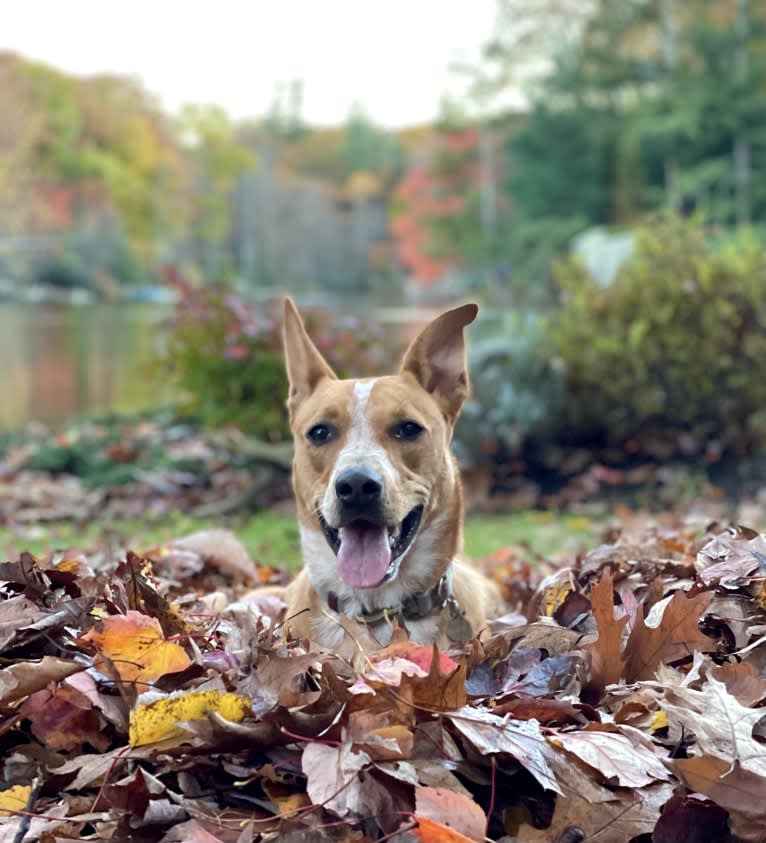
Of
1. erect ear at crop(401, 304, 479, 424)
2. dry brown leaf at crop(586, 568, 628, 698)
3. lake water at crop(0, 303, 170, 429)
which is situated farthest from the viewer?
lake water at crop(0, 303, 170, 429)

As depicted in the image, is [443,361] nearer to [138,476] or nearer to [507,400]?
[507,400]

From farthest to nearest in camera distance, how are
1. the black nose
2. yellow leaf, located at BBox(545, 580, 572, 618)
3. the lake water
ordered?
the lake water → the black nose → yellow leaf, located at BBox(545, 580, 572, 618)

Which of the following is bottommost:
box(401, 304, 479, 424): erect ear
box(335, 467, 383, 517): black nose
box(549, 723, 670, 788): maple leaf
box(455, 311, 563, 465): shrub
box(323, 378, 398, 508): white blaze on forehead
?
box(455, 311, 563, 465): shrub

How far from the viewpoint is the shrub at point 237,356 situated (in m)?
9.43

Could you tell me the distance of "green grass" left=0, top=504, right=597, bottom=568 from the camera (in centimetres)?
728

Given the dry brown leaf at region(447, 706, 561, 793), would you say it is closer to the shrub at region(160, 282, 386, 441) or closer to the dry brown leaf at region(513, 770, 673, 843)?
the dry brown leaf at region(513, 770, 673, 843)

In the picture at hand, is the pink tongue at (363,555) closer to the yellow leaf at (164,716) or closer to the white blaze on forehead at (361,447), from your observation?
the white blaze on forehead at (361,447)

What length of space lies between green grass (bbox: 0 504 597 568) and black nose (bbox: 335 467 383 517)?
3765 mm

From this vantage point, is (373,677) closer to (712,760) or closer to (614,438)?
(712,760)

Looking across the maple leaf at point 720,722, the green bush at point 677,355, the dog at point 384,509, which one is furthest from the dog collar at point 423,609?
the green bush at point 677,355

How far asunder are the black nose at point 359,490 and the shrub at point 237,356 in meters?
6.29

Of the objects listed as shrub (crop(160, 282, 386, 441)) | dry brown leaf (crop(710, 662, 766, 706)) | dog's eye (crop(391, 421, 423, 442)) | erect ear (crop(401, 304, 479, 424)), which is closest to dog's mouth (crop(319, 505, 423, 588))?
dog's eye (crop(391, 421, 423, 442))

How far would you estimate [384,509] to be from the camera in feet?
10.2

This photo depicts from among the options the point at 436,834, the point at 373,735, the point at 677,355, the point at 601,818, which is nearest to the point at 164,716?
the point at 373,735
